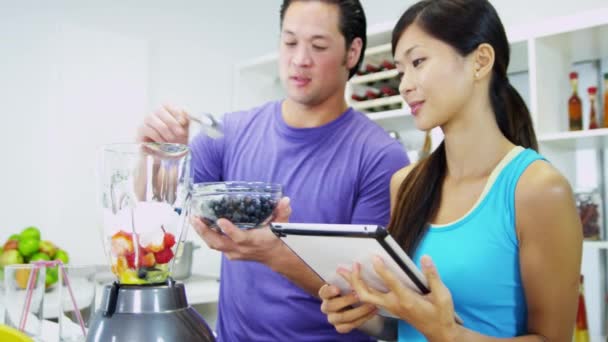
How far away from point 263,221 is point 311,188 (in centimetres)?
38

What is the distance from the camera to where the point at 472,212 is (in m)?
0.95

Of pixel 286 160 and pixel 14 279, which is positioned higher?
pixel 286 160

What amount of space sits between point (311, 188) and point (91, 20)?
194 centimetres

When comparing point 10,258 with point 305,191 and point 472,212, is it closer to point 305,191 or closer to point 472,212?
point 305,191

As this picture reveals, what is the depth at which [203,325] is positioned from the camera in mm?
791

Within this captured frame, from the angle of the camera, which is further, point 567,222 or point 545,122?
point 545,122

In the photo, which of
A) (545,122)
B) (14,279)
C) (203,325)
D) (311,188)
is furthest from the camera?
(545,122)

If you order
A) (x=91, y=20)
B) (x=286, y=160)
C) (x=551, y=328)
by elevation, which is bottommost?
(x=551, y=328)

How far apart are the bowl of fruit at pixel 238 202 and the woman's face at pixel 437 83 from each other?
28 cm

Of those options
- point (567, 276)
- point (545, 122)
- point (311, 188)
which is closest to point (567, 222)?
point (567, 276)

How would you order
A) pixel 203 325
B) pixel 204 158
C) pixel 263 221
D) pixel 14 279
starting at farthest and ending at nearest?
pixel 204 158
pixel 14 279
pixel 263 221
pixel 203 325

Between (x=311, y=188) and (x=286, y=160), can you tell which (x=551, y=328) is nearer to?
(x=311, y=188)

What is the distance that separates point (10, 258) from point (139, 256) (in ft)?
4.96

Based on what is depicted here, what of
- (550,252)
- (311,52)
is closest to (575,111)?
(311,52)
